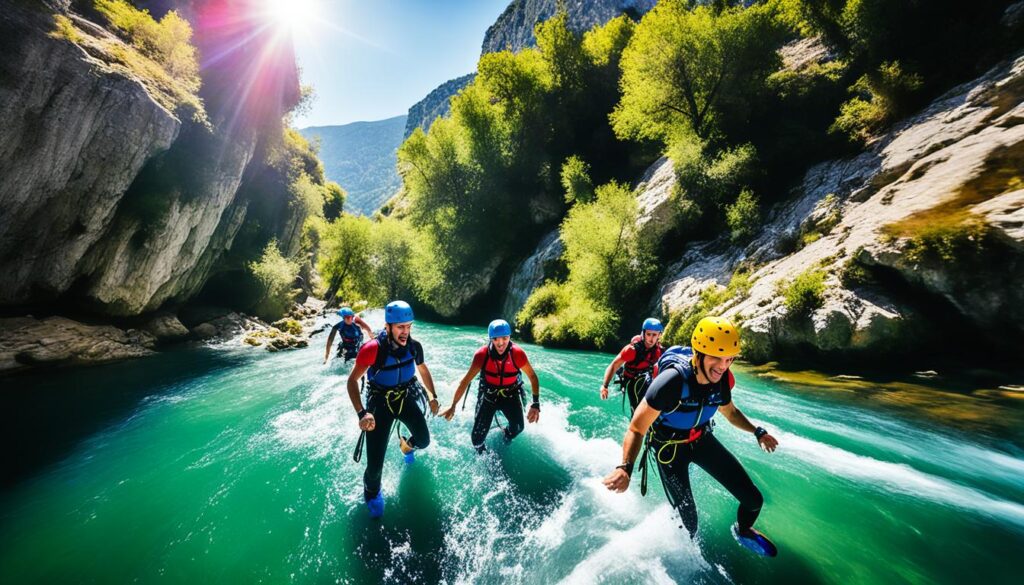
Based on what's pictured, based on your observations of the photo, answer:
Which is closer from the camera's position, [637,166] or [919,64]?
[919,64]

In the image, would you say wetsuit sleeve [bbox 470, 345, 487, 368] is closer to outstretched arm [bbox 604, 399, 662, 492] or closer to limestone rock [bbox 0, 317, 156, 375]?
outstretched arm [bbox 604, 399, 662, 492]

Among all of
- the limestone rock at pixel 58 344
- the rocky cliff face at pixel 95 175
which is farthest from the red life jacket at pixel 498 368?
the limestone rock at pixel 58 344

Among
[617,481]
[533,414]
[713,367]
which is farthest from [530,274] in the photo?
[617,481]

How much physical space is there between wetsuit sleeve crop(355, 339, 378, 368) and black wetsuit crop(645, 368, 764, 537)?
4266 millimetres

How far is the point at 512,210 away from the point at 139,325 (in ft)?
93.3

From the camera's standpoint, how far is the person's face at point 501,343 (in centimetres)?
679

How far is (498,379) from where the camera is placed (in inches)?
280

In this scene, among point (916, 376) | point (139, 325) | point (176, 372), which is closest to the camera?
point (916, 376)

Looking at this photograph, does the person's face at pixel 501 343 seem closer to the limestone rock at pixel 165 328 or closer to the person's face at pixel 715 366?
the person's face at pixel 715 366

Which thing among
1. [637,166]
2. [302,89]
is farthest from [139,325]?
[637,166]

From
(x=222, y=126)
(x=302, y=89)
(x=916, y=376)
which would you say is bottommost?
(x=916, y=376)

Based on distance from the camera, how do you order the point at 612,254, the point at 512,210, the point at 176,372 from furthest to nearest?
the point at 512,210 → the point at 612,254 → the point at 176,372

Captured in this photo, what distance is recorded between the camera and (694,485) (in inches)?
254

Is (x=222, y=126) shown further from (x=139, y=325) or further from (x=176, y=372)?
(x=176, y=372)
